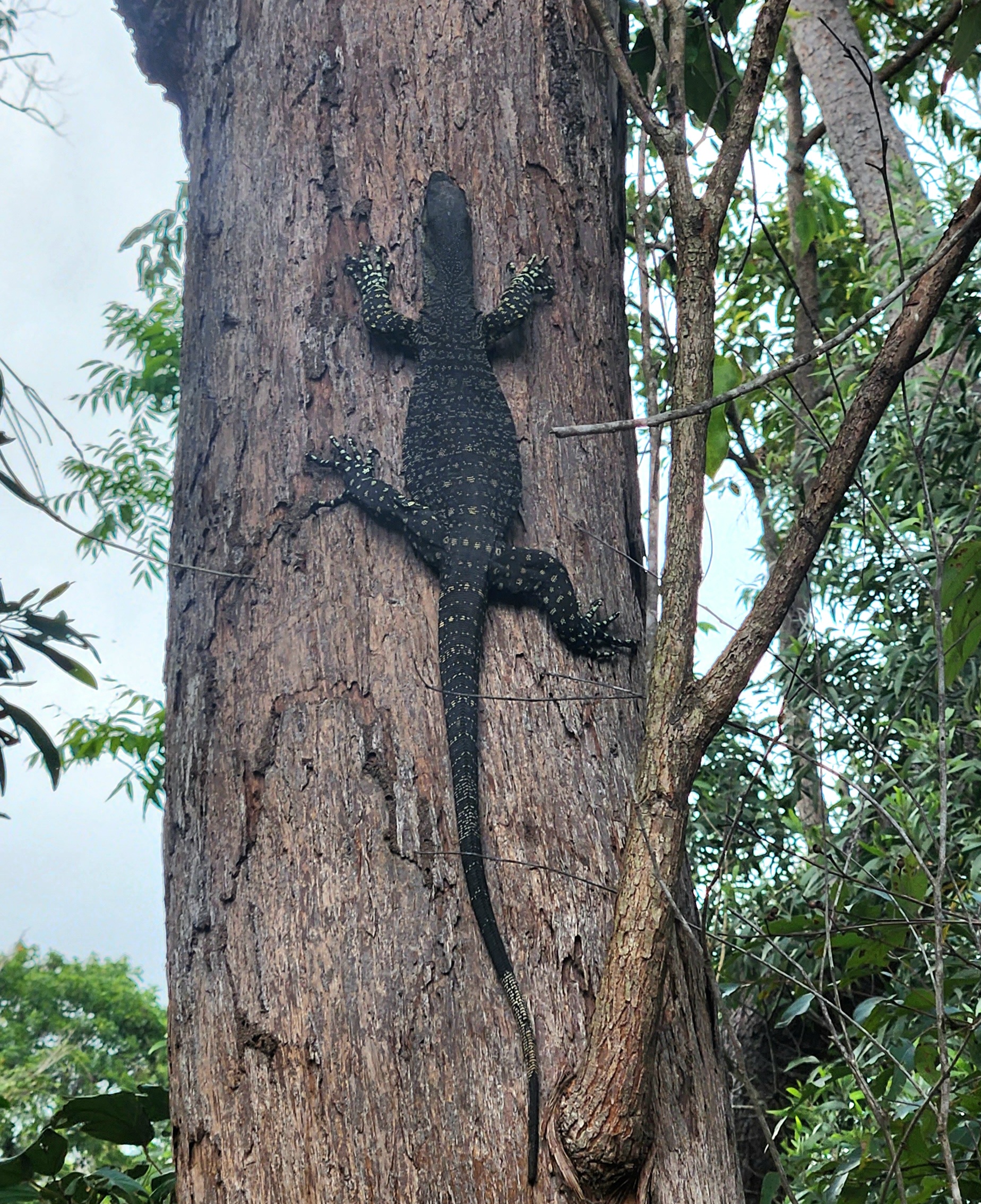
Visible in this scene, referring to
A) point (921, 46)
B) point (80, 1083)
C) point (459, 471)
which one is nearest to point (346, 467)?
point (459, 471)

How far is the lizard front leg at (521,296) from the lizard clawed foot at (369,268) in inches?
7.1

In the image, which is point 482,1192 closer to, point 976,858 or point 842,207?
point 976,858

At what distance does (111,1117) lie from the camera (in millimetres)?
2121

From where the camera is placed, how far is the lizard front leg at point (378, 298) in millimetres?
1876

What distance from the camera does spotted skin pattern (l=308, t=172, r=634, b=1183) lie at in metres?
1.69

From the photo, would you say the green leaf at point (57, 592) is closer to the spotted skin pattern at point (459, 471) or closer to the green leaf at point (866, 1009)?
the spotted skin pattern at point (459, 471)

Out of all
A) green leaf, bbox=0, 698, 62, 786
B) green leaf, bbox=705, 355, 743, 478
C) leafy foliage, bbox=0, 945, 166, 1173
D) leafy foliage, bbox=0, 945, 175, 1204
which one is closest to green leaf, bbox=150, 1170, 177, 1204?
leafy foliage, bbox=0, 945, 175, 1204

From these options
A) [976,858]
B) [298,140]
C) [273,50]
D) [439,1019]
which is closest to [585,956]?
[439,1019]

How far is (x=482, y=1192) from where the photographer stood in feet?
4.26

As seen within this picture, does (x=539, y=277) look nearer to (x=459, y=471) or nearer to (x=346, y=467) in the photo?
(x=459, y=471)

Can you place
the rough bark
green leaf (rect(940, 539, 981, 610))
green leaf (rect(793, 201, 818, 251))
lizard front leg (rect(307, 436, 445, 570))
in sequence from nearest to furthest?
green leaf (rect(940, 539, 981, 610))
lizard front leg (rect(307, 436, 445, 570))
green leaf (rect(793, 201, 818, 251))
the rough bark

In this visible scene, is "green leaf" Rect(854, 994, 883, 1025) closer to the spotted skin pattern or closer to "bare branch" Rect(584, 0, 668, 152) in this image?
the spotted skin pattern

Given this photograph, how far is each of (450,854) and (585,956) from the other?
0.21m

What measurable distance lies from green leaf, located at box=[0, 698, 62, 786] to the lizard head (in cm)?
114
